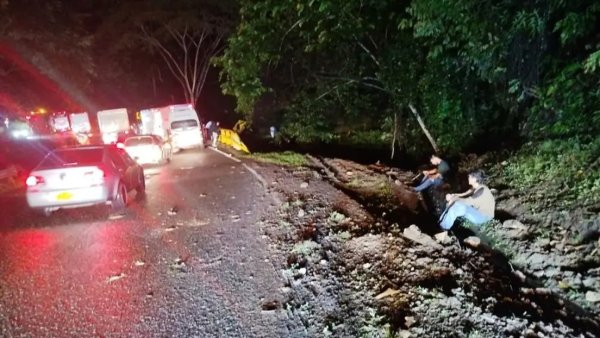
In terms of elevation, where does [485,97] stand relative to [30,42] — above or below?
below

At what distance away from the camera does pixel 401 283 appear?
18.4 feet

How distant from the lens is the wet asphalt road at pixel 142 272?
5164 mm

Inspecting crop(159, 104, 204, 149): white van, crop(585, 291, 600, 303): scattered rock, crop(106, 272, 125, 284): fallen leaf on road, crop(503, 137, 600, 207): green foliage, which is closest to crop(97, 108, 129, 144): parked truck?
crop(159, 104, 204, 149): white van

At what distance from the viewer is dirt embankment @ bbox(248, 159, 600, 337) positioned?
4.73m

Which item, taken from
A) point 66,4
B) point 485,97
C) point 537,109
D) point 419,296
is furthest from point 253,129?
point 419,296

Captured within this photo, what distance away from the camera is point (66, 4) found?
24703mm

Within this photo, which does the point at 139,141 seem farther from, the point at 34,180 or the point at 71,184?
the point at 71,184

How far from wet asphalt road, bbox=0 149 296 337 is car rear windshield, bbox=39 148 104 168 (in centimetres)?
110

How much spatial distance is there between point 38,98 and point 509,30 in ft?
116

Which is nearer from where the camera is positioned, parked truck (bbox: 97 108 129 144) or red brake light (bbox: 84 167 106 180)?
red brake light (bbox: 84 167 106 180)

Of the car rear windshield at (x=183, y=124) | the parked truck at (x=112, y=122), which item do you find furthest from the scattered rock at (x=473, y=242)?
the parked truck at (x=112, y=122)

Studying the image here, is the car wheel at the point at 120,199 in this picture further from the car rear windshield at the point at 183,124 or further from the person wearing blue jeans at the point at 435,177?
the car rear windshield at the point at 183,124

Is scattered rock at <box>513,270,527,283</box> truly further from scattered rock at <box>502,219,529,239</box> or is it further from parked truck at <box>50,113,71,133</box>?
parked truck at <box>50,113,71,133</box>

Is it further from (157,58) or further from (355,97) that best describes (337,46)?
(157,58)
